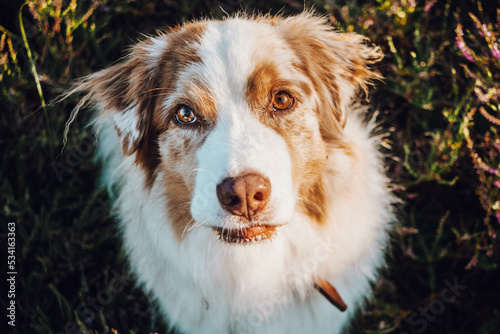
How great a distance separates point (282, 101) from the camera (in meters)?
2.22

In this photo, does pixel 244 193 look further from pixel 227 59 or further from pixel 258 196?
pixel 227 59

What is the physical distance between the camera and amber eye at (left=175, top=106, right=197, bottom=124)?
7.34 feet

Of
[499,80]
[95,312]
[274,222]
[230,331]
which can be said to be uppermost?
[499,80]

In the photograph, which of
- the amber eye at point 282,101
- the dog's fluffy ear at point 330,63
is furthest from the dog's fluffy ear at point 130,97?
the dog's fluffy ear at point 330,63

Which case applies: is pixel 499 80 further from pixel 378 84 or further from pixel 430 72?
pixel 378 84

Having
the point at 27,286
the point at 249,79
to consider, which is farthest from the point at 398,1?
the point at 27,286

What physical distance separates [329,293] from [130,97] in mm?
1670

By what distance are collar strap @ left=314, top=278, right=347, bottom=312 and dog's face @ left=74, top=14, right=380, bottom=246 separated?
414 mm

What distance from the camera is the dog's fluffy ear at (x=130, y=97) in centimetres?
241

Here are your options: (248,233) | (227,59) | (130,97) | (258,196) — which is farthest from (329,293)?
(130,97)

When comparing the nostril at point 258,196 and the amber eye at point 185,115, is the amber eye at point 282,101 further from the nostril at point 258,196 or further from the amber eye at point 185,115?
the nostril at point 258,196

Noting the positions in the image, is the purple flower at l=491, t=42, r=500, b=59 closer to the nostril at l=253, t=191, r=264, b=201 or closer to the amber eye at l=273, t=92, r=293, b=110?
the amber eye at l=273, t=92, r=293, b=110

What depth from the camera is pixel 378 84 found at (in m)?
3.65

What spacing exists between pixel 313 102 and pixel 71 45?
2.24 meters
